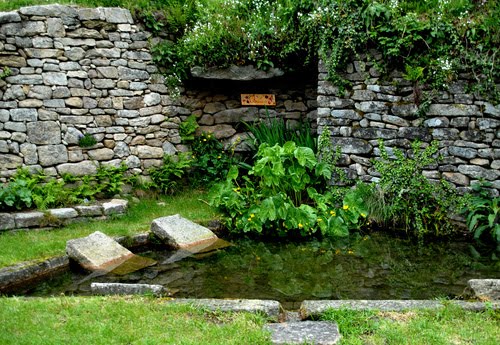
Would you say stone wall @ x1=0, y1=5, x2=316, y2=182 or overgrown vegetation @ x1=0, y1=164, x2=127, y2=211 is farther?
stone wall @ x1=0, y1=5, x2=316, y2=182

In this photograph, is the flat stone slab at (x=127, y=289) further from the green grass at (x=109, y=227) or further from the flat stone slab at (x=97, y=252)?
the green grass at (x=109, y=227)

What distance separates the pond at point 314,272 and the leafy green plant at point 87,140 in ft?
9.04

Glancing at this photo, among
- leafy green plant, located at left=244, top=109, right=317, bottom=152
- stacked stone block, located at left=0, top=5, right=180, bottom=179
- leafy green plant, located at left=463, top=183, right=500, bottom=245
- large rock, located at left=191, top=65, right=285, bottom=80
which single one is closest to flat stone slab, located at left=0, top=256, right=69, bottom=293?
stacked stone block, located at left=0, top=5, right=180, bottom=179

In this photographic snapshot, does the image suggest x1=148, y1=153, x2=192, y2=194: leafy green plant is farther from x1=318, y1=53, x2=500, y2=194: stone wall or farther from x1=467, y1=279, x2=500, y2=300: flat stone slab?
x1=467, y1=279, x2=500, y2=300: flat stone slab

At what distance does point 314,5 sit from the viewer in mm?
8336

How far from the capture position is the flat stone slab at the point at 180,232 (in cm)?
687

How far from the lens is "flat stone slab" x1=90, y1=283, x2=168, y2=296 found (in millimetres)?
4816

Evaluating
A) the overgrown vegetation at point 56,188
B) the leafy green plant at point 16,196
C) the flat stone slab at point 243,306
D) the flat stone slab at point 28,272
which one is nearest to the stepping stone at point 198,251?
the flat stone slab at point 28,272

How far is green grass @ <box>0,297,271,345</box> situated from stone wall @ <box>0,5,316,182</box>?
4.45 metres

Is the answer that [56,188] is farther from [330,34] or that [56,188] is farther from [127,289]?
[330,34]

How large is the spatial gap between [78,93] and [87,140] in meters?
0.79

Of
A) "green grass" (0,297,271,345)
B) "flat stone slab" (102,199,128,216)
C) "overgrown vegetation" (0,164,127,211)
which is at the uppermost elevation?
"overgrown vegetation" (0,164,127,211)

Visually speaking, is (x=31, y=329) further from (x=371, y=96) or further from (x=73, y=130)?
(x=371, y=96)

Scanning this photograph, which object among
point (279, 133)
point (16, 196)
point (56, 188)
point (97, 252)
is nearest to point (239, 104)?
point (279, 133)
